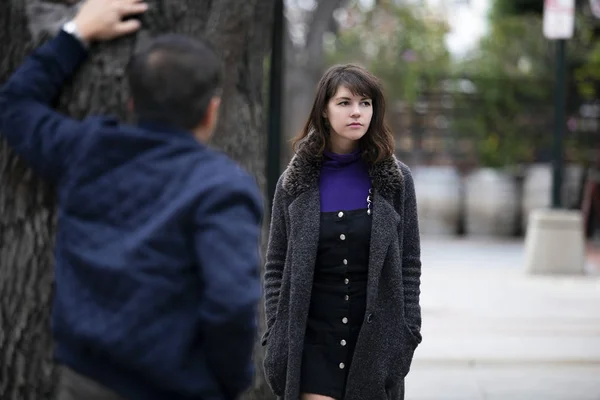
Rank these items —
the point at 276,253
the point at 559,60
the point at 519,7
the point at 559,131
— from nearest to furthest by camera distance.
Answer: the point at 276,253 < the point at 559,131 < the point at 559,60 < the point at 519,7

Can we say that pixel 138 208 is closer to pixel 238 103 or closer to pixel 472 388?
pixel 238 103

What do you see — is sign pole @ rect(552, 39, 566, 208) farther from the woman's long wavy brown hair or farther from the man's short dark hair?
the man's short dark hair

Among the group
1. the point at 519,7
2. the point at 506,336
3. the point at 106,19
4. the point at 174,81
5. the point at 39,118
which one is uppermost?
the point at 519,7

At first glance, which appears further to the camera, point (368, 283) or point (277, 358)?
point (277, 358)

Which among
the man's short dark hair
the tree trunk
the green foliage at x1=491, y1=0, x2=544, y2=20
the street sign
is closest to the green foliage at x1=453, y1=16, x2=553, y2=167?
the green foliage at x1=491, y1=0, x2=544, y2=20

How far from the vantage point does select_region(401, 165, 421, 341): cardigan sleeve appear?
12.6 feet

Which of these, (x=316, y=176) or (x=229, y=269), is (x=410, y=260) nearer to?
(x=316, y=176)

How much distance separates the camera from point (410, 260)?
12.8 feet

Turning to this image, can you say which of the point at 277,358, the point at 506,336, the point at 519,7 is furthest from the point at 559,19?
the point at 277,358

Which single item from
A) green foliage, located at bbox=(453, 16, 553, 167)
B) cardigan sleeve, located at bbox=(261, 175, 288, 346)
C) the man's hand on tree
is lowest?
green foliage, located at bbox=(453, 16, 553, 167)

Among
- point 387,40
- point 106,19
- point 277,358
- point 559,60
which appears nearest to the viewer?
point 106,19

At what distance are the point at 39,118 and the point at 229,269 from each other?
0.65 meters

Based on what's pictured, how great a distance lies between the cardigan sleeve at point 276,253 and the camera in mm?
3883

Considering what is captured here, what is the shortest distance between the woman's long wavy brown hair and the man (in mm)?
1321
